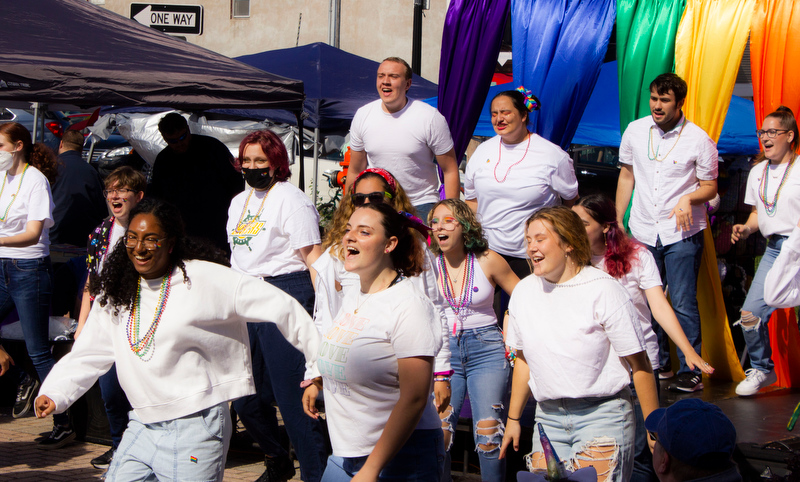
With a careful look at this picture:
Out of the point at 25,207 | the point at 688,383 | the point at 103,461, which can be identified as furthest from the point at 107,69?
the point at 688,383

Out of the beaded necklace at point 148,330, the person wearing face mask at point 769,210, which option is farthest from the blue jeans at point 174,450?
the person wearing face mask at point 769,210

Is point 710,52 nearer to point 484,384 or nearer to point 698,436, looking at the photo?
point 484,384

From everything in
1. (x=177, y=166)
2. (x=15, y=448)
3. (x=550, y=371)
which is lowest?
(x=15, y=448)

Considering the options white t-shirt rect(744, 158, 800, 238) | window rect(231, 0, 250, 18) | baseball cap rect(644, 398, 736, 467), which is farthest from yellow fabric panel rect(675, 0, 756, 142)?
window rect(231, 0, 250, 18)

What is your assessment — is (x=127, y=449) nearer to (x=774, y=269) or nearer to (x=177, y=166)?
(x=177, y=166)

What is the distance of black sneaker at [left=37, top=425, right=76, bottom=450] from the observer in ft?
19.2

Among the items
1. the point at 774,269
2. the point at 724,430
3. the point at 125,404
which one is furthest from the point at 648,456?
the point at 125,404

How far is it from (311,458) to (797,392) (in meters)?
3.93

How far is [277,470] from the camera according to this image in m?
4.95

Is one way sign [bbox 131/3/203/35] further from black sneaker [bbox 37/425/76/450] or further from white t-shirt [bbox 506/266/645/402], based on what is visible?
white t-shirt [bbox 506/266/645/402]

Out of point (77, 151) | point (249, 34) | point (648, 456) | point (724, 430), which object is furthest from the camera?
point (249, 34)

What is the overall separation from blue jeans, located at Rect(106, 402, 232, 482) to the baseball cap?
5.84ft

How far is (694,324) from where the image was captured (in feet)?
19.4

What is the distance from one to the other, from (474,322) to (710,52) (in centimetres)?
308
